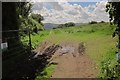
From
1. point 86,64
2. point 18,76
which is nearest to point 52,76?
point 18,76

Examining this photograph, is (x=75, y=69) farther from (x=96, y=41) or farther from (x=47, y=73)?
Result: (x=96, y=41)

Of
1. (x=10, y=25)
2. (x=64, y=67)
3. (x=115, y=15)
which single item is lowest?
(x=64, y=67)

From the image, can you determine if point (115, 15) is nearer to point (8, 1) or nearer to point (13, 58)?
point (13, 58)

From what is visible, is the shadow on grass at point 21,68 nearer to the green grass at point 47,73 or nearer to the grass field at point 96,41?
the green grass at point 47,73

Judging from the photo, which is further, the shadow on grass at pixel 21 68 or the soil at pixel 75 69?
the soil at pixel 75 69

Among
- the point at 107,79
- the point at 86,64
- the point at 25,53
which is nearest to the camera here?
the point at 107,79

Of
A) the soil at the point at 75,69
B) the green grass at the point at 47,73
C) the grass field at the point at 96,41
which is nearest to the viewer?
the green grass at the point at 47,73

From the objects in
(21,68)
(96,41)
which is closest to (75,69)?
(21,68)

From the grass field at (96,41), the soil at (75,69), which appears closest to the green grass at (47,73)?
the grass field at (96,41)

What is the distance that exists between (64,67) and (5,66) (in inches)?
104

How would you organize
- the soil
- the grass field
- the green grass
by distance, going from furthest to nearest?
the grass field, the soil, the green grass

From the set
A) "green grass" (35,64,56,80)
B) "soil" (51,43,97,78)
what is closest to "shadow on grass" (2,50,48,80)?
"green grass" (35,64,56,80)

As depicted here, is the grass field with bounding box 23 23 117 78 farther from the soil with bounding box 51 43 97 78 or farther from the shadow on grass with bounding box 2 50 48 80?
the shadow on grass with bounding box 2 50 48 80

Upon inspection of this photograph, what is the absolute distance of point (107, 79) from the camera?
9.91m
